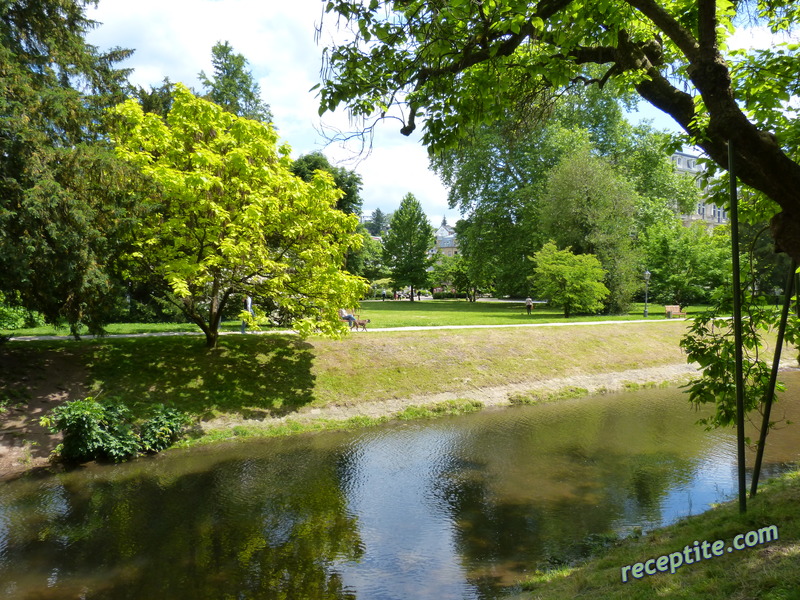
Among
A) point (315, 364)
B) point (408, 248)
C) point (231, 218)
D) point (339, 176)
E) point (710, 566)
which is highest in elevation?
point (339, 176)

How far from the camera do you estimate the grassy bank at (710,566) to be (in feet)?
14.1

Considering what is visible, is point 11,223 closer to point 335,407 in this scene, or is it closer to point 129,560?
point 129,560

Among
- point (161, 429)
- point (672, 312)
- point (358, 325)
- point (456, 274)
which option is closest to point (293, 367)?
point (161, 429)

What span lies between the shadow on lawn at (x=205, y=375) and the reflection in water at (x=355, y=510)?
199 cm

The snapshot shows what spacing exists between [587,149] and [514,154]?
730 cm

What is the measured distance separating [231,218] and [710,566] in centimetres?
1371

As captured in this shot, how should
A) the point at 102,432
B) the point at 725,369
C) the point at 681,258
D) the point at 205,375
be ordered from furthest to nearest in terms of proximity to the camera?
the point at 681,258
the point at 205,375
the point at 102,432
the point at 725,369

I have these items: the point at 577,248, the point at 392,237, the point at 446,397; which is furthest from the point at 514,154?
the point at 446,397

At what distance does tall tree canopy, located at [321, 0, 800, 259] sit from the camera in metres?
4.93

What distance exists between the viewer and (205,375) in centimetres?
1582

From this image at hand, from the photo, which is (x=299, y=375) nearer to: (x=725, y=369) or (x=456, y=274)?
(x=725, y=369)

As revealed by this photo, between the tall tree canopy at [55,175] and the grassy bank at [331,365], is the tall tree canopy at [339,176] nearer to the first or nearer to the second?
the grassy bank at [331,365]

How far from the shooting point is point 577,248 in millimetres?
37656

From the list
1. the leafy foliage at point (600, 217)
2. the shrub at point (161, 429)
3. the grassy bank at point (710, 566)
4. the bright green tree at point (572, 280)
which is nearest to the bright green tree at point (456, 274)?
the leafy foliage at point (600, 217)
